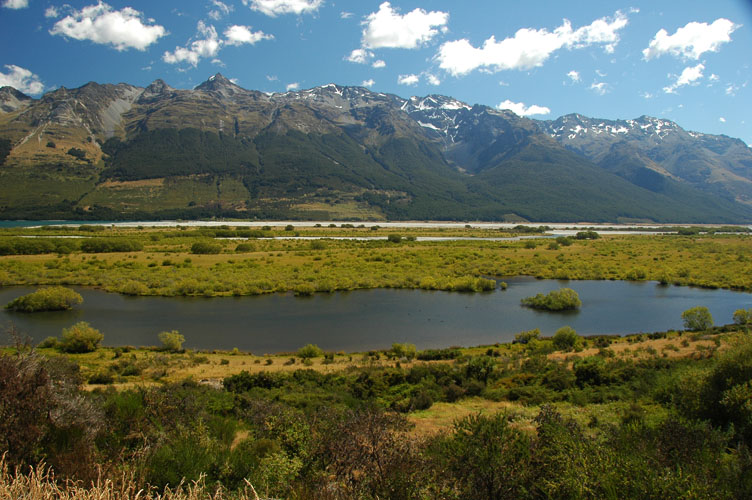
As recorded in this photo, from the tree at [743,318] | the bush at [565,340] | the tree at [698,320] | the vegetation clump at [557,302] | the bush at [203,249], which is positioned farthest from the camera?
the bush at [203,249]

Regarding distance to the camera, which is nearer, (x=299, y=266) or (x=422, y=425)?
(x=422, y=425)

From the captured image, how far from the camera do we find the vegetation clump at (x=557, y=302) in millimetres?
36781

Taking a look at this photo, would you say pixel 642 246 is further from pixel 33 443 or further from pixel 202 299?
pixel 33 443

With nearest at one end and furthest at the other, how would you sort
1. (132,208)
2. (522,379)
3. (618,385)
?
(618,385), (522,379), (132,208)

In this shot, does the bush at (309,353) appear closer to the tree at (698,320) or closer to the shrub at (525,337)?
the shrub at (525,337)

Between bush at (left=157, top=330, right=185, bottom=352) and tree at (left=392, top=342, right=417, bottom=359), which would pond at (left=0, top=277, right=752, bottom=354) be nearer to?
bush at (left=157, top=330, right=185, bottom=352)

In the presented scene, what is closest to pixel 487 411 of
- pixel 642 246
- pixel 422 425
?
pixel 422 425

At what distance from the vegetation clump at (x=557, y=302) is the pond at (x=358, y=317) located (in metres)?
1.01

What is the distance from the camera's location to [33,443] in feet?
17.4

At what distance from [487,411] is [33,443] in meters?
12.0

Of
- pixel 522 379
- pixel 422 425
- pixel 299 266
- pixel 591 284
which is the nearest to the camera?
pixel 422 425

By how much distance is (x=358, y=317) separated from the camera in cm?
3356

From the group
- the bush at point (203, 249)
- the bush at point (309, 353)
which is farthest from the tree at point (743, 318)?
the bush at point (203, 249)

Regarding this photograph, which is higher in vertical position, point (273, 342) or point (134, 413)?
point (134, 413)
